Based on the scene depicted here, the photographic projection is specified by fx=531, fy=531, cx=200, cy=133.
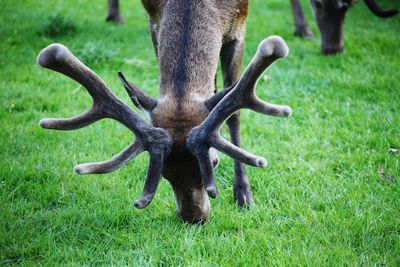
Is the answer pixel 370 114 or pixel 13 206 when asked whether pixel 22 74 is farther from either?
pixel 370 114

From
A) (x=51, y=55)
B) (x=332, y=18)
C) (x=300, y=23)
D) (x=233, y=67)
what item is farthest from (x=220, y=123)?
(x=300, y=23)

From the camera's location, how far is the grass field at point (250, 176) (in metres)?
3.55

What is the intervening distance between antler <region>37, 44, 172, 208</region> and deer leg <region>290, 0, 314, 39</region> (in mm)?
6594

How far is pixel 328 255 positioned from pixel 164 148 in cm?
125

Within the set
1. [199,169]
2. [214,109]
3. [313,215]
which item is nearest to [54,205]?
[199,169]

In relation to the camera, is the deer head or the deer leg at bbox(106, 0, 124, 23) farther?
the deer leg at bbox(106, 0, 124, 23)

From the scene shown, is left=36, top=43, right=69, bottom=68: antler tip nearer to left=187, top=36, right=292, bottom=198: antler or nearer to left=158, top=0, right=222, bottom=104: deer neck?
left=158, top=0, right=222, bottom=104: deer neck

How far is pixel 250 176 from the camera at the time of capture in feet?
15.4

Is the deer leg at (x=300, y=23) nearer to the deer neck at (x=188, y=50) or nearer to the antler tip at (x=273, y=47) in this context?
the deer neck at (x=188, y=50)

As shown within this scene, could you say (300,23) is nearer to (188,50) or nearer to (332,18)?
(332,18)

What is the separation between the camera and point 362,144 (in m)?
5.18

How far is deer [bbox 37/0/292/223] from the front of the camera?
3197mm

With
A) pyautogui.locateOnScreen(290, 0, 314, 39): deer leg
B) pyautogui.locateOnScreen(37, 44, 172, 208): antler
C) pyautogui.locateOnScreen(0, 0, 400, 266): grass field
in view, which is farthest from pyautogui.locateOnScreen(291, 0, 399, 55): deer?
pyautogui.locateOnScreen(37, 44, 172, 208): antler

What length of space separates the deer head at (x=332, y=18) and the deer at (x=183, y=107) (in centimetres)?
409
